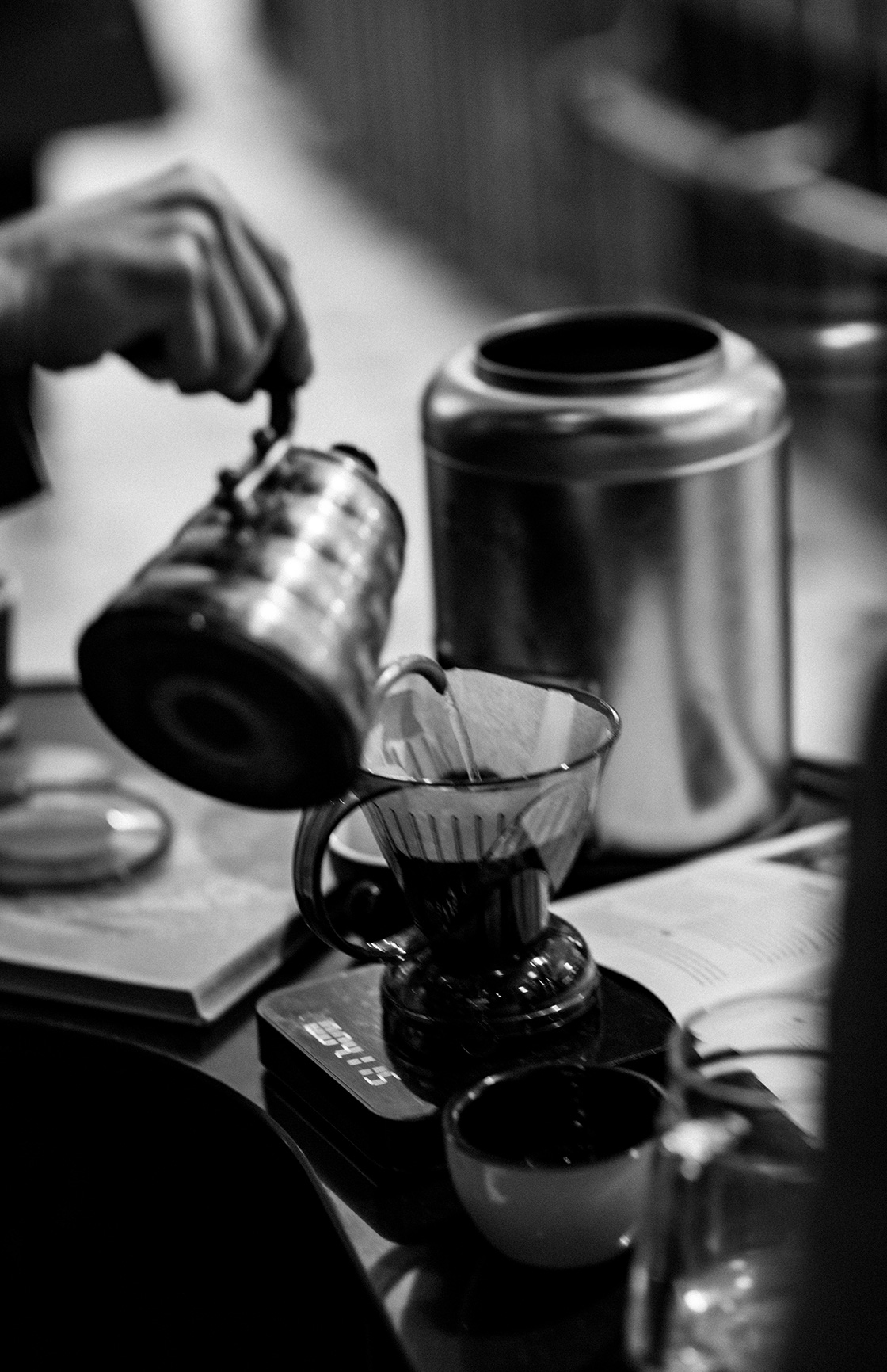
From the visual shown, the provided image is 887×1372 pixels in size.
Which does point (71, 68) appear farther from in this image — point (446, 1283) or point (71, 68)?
point (446, 1283)

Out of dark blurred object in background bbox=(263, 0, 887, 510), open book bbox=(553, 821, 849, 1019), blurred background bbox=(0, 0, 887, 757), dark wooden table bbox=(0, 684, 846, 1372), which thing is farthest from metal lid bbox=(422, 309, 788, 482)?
dark blurred object in background bbox=(263, 0, 887, 510)

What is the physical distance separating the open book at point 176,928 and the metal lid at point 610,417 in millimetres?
261

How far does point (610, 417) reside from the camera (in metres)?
1.04

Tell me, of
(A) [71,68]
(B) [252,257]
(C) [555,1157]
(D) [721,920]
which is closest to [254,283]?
(B) [252,257]

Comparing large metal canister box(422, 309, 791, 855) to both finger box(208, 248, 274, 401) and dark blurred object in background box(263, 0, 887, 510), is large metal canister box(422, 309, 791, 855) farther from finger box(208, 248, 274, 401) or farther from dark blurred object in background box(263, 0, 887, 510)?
dark blurred object in background box(263, 0, 887, 510)

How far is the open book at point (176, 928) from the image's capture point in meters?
1.00

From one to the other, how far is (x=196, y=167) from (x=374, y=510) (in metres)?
0.43

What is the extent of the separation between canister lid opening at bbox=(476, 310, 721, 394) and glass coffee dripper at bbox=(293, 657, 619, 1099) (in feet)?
1.05

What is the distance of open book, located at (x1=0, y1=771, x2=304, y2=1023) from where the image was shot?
1.00 metres

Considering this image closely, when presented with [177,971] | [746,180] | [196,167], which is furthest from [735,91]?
[177,971]

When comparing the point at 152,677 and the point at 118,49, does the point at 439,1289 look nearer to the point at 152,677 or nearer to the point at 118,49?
the point at 152,677

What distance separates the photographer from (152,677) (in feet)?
2.46

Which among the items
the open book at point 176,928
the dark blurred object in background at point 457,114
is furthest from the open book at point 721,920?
the dark blurred object in background at point 457,114

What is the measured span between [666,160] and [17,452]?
2465 millimetres
